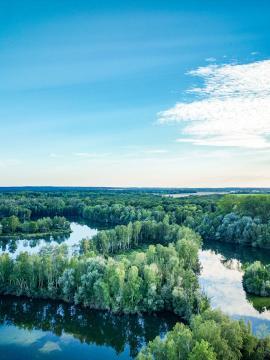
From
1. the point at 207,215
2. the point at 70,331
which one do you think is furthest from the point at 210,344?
the point at 207,215

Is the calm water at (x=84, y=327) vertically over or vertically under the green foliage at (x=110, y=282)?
under

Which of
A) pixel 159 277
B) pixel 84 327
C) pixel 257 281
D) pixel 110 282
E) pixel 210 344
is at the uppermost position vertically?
pixel 159 277

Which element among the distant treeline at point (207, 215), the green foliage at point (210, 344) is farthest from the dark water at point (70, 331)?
the distant treeline at point (207, 215)

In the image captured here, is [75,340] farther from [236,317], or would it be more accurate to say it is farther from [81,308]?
[236,317]

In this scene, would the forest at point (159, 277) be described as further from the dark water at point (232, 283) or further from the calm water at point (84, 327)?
the dark water at point (232, 283)

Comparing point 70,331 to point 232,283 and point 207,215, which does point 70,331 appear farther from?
point 207,215
